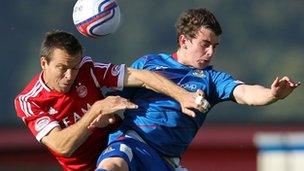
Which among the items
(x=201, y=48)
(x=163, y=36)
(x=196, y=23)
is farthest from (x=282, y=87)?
(x=163, y=36)

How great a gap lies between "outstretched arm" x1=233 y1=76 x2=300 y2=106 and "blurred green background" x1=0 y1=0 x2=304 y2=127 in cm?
257

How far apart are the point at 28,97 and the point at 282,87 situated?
1.49m

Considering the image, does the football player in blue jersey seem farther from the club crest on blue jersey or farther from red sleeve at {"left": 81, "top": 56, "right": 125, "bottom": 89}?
red sleeve at {"left": 81, "top": 56, "right": 125, "bottom": 89}

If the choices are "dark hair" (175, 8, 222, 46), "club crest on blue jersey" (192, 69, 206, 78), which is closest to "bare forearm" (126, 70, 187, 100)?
"club crest on blue jersey" (192, 69, 206, 78)

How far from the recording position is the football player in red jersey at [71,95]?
6.43m

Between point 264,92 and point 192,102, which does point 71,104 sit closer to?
point 192,102

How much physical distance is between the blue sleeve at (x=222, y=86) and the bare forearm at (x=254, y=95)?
0.04m

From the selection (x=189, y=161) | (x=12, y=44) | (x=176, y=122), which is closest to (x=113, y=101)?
(x=176, y=122)

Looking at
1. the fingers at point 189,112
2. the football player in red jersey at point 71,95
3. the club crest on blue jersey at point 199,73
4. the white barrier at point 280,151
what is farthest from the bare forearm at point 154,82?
the white barrier at point 280,151

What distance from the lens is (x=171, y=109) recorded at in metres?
6.73

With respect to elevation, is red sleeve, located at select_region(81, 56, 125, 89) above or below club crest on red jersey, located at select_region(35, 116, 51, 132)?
above

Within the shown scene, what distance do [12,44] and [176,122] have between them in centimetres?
292

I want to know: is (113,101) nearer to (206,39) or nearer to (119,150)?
(119,150)

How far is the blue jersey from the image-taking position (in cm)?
673
